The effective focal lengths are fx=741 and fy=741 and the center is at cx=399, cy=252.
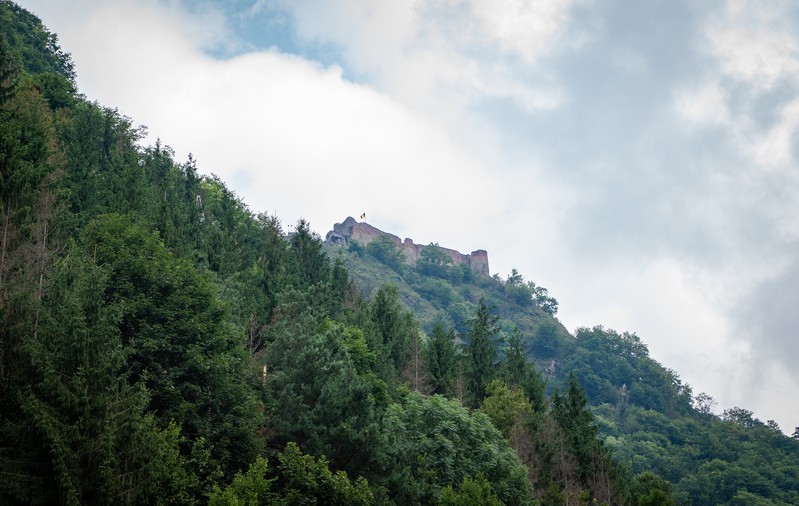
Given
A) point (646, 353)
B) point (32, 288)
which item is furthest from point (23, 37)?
point (646, 353)

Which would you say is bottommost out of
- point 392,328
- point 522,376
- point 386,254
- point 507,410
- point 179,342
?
point 179,342

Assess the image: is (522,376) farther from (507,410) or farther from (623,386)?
(623,386)

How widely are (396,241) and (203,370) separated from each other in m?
157

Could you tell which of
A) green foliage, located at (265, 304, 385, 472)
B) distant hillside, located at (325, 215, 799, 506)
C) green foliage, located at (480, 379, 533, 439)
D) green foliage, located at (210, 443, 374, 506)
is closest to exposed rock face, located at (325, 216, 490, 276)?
distant hillside, located at (325, 215, 799, 506)

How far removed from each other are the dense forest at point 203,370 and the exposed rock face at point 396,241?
106 metres

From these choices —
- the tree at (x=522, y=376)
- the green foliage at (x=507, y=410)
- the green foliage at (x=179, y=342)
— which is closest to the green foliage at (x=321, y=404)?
the green foliage at (x=179, y=342)

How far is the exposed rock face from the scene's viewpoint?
17775cm

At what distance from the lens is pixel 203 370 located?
27953mm

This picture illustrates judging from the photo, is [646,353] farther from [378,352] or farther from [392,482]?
[392,482]

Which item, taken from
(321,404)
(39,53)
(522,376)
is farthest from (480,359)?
(39,53)

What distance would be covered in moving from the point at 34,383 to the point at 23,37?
6338 cm

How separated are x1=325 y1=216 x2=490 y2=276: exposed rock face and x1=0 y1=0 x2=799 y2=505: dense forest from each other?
349 ft

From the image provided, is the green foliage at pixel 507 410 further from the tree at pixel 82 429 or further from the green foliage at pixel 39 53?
the green foliage at pixel 39 53

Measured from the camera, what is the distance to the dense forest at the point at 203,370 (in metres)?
20.2
